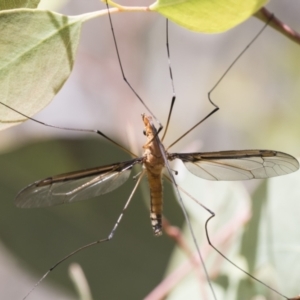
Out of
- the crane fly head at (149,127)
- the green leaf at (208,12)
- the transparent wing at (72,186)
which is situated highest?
the green leaf at (208,12)

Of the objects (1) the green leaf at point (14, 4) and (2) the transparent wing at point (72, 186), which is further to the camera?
(2) the transparent wing at point (72, 186)

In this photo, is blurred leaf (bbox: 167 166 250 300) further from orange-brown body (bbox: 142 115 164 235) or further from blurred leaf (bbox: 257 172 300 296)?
orange-brown body (bbox: 142 115 164 235)

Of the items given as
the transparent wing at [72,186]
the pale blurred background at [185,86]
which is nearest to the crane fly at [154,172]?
the transparent wing at [72,186]

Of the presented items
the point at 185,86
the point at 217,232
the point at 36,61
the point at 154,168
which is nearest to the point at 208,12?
the point at 36,61

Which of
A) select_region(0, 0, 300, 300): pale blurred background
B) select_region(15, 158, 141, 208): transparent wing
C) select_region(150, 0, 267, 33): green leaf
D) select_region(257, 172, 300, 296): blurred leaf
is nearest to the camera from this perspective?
select_region(150, 0, 267, 33): green leaf

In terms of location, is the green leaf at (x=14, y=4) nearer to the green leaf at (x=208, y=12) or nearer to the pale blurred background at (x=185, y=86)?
the green leaf at (x=208, y=12)

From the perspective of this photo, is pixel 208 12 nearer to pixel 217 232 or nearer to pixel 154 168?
pixel 154 168

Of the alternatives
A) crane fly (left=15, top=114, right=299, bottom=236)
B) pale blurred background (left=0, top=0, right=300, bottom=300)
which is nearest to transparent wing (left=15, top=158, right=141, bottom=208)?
crane fly (left=15, top=114, right=299, bottom=236)

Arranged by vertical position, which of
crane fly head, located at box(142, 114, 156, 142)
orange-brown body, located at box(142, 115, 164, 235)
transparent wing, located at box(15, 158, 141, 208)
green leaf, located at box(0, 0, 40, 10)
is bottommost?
transparent wing, located at box(15, 158, 141, 208)
